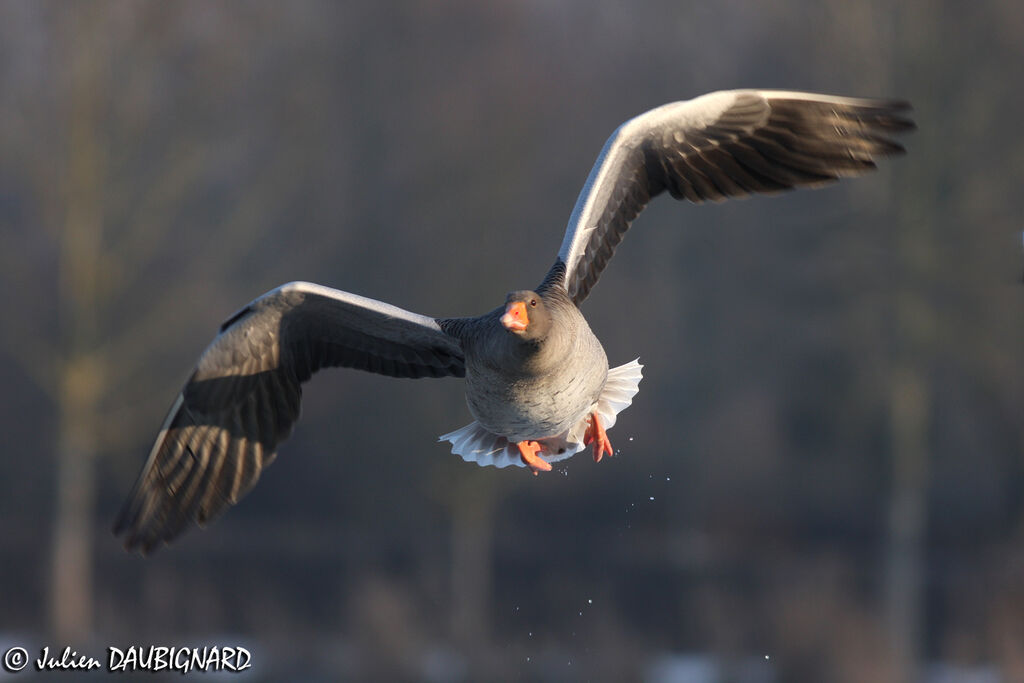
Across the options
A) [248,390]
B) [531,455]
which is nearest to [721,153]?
[531,455]

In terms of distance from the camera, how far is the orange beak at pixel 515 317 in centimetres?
571

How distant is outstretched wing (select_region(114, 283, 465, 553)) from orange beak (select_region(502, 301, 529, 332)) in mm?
1031

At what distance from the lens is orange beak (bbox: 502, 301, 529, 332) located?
5.71 meters

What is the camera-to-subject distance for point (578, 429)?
7102 millimetres

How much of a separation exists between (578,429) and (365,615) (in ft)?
23.4

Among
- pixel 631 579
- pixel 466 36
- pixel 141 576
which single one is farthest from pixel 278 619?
pixel 466 36

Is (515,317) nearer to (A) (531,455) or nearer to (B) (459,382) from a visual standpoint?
(A) (531,455)

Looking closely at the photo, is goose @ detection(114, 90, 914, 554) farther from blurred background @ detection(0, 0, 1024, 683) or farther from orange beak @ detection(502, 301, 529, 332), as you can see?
blurred background @ detection(0, 0, 1024, 683)

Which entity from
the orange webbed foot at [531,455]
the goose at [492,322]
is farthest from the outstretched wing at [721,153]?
the orange webbed foot at [531,455]

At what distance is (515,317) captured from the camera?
575 cm

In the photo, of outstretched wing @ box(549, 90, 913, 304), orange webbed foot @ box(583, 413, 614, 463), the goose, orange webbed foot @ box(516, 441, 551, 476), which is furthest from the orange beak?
→ orange webbed foot @ box(583, 413, 614, 463)

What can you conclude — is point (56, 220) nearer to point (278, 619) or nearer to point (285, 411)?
point (278, 619)

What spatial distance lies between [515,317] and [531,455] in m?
1.53

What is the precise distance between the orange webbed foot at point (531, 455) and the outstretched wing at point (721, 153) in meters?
0.89
